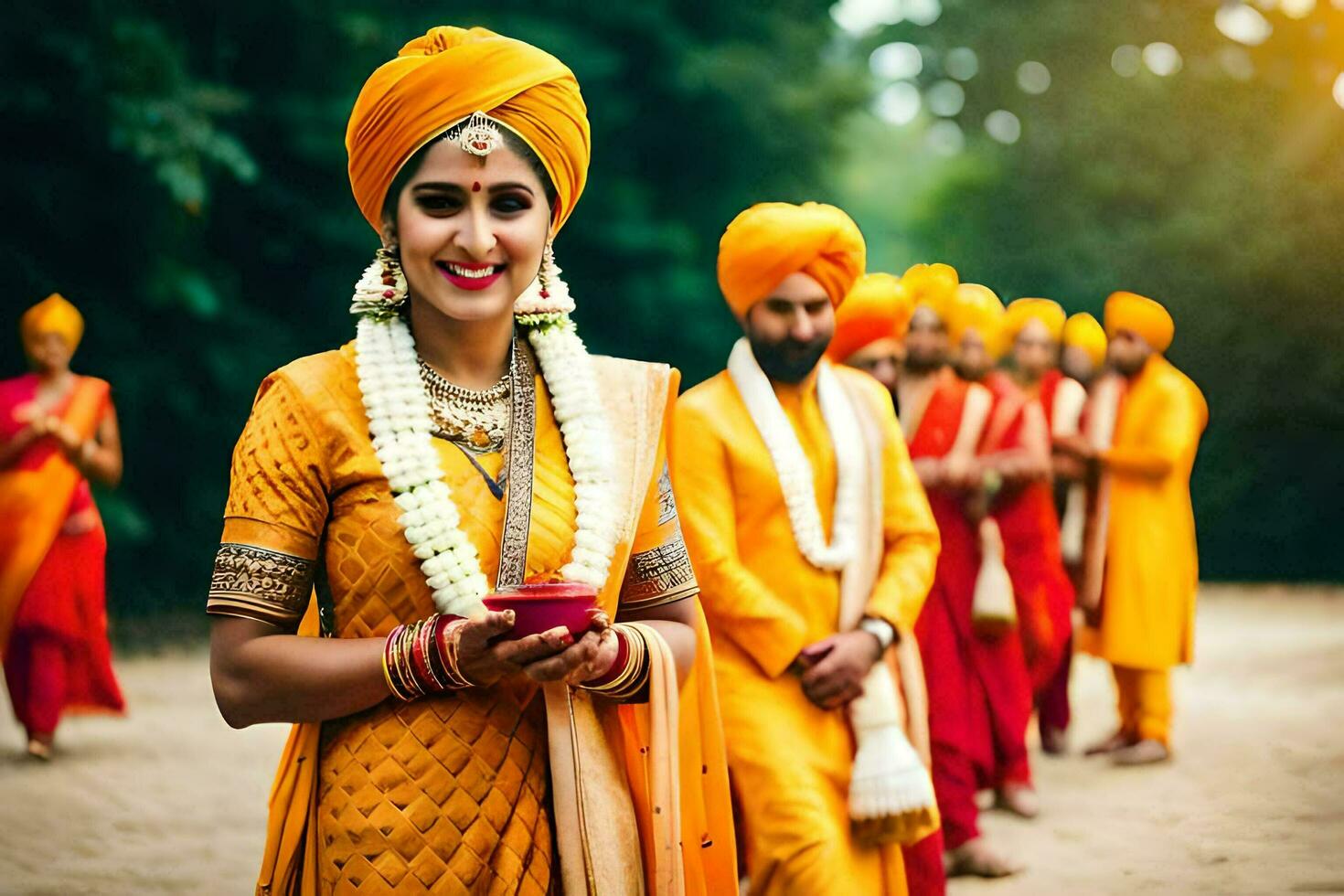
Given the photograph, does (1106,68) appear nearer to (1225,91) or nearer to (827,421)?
(1225,91)

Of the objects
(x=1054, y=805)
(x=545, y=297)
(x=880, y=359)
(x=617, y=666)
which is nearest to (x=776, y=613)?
(x=545, y=297)

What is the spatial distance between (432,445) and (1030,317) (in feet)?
24.1

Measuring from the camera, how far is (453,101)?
2.77 m

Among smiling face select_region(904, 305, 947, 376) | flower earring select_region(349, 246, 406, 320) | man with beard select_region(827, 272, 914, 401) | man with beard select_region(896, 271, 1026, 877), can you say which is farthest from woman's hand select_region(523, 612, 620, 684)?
smiling face select_region(904, 305, 947, 376)

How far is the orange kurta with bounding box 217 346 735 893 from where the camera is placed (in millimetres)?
2688

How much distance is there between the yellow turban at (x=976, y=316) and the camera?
27.1ft

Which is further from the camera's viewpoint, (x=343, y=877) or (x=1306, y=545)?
(x=1306, y=545)

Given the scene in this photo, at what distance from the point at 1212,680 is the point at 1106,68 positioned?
43.4 feet

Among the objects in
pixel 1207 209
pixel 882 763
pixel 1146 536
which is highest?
pixel 1207 209

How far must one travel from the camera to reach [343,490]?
9.11 ft

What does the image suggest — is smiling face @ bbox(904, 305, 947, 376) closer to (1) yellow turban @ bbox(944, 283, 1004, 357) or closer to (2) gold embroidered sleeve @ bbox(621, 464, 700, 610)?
(1) yellow turban @ bbox(944, 283, 1004, 357)

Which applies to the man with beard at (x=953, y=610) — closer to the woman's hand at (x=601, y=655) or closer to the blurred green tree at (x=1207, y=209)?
the woman's hand at (x=601, y=655)

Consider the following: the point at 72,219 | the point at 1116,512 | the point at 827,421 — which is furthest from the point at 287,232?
the point at 827,421

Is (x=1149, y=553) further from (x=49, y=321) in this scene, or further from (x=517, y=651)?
(x=517, y=651)
